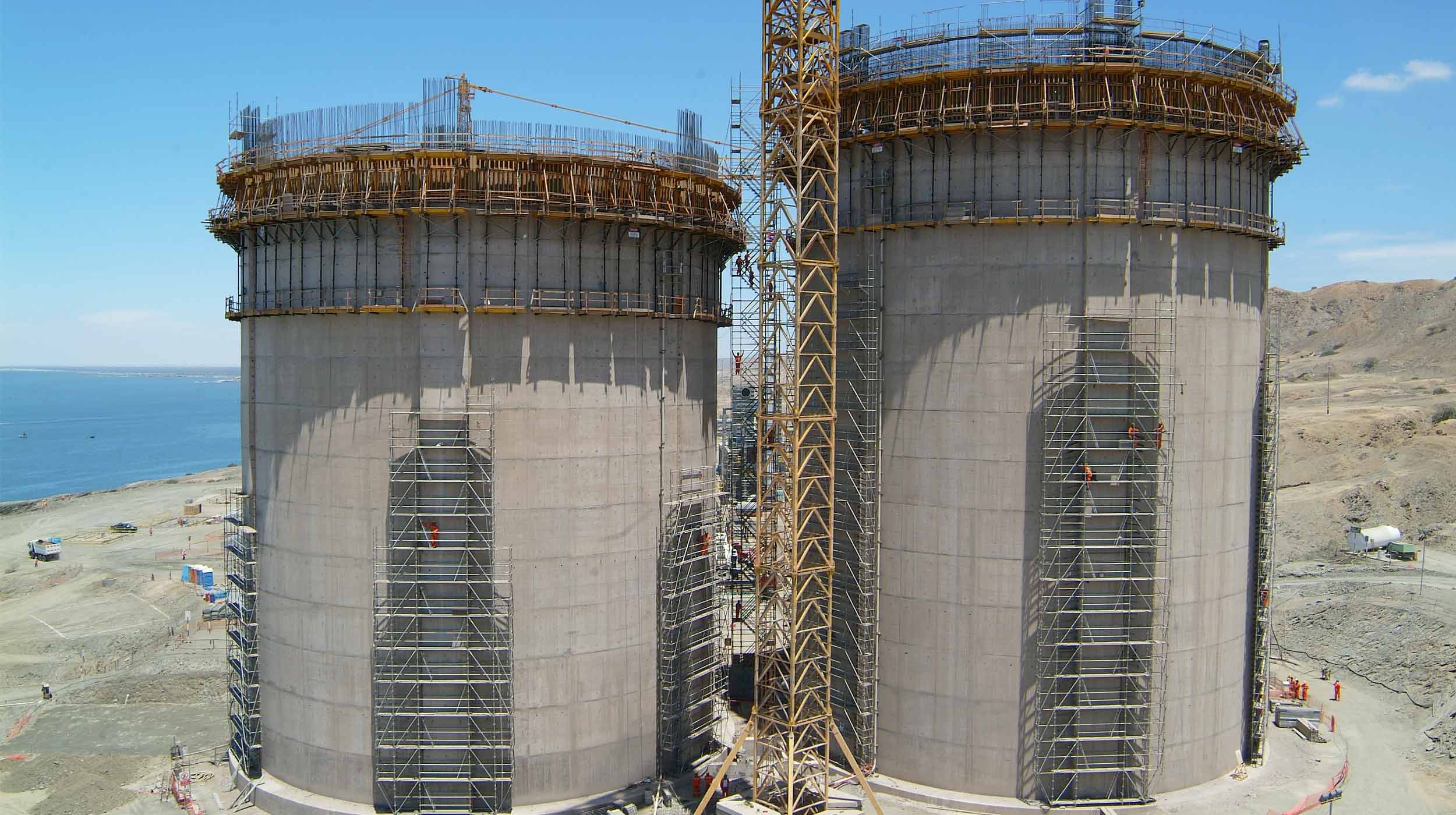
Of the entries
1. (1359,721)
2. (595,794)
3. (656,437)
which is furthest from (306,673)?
(1359,721)

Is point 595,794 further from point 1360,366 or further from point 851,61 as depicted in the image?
point 1360,366

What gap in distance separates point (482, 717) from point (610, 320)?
13.7 meters

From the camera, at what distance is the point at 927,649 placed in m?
32.6

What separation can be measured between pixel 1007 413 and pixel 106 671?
49.2m

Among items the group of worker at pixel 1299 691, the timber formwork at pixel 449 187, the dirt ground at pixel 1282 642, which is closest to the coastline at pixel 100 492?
the dirt ground at pixel 1282 642

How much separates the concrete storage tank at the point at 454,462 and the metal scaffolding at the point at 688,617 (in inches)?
18.7

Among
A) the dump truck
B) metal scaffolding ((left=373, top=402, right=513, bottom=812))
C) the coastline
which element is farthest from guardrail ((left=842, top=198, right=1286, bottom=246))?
the coastline


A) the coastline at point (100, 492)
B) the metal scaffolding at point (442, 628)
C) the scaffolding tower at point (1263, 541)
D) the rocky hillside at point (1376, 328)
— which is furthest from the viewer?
the rocky hillside at point (1376, 328)

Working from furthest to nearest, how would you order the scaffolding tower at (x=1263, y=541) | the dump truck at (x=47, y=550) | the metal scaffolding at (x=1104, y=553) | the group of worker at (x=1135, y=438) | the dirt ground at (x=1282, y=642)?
the dump truck at (x=47, y=550)
the scaffolding tower at (x=1263, y=541)
the dirt ground at (x=1282, y=642)
the metal scaffolding at (x=1104, y=553)
the group of worker at (x=1135, y=438)

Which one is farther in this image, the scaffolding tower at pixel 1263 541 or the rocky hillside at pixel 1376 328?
the rocky hillside at pixel 1376 328

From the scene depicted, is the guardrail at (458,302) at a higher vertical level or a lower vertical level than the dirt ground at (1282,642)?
higher

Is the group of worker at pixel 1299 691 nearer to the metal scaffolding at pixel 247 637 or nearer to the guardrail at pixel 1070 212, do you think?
the guardrail at pixel 1070 212

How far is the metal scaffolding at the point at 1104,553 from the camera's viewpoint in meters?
31.0

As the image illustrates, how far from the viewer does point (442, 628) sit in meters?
30.7
